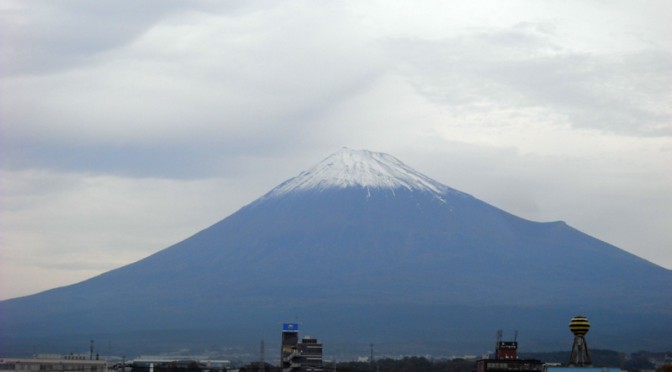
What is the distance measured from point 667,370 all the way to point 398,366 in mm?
86473

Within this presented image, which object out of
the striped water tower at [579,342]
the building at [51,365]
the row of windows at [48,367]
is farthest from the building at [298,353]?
the striped water tower at [579,342]

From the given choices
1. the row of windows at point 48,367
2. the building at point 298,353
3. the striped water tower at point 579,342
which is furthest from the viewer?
the building at point 298,353

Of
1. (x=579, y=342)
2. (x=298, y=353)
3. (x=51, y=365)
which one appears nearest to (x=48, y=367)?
(x=51, y=365)

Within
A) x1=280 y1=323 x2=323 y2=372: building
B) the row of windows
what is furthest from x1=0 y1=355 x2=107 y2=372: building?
x1=280 y1=323 x2=323 y2=372: building

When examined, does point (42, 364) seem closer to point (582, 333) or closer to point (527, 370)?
point (527, 370)

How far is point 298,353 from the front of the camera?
13675cm

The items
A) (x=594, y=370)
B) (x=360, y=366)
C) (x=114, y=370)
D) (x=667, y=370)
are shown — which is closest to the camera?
(x=594, y=370)

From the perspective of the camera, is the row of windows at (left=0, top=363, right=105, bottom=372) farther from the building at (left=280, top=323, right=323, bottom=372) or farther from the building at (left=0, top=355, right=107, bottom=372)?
the building at (left=280, top=323, right=323, bottom=372)

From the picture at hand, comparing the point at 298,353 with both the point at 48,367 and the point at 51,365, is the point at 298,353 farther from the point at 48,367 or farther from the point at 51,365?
the point at 48,367

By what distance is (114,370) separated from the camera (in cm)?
12406


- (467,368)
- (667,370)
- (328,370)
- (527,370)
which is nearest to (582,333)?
(667,370)

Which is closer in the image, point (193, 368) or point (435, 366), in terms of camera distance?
point (193, 368)

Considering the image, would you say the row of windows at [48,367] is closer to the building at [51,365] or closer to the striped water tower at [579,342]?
the building at [51,365]

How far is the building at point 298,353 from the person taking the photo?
5271 inches
